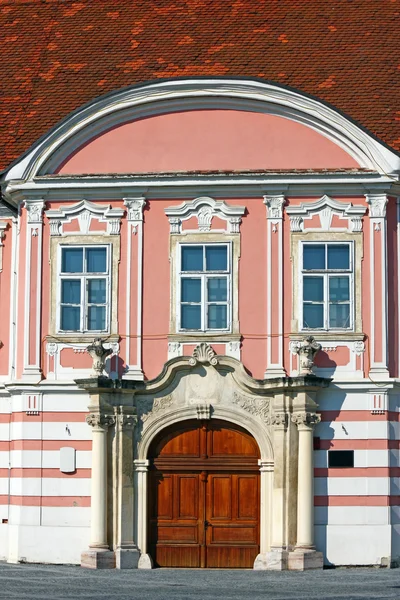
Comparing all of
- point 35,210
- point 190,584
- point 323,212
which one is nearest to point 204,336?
point 323,212

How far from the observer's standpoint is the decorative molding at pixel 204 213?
28.1 meters

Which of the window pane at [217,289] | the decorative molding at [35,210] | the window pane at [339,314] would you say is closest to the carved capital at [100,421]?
the window pane at [217,289]

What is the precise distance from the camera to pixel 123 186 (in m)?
28.2

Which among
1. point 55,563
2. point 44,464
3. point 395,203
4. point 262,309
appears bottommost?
point 55,563

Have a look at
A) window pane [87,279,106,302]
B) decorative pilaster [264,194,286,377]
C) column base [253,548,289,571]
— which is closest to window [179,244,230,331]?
decorative pilaster [264,194,286,377]

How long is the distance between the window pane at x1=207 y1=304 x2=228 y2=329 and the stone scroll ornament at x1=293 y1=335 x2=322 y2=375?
4.98 feet

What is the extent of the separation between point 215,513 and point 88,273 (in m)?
4.83

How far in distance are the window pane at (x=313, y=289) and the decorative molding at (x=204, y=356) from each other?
6.33 feet

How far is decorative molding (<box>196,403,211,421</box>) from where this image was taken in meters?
27.7

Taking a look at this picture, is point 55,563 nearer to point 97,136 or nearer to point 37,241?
point 37,241

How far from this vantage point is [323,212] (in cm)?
2802

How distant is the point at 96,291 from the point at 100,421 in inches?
94.5

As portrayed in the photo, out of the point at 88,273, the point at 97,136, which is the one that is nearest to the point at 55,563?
the point at 88,273

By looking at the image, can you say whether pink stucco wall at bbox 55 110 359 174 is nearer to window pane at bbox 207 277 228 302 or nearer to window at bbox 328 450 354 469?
window pane at bbox 207 277 228 302
